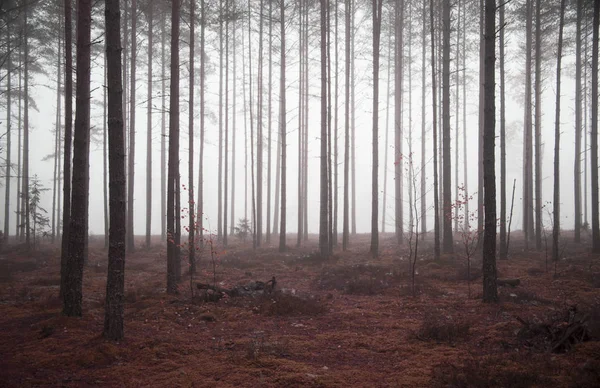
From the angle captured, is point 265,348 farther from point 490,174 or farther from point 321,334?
point 490,174

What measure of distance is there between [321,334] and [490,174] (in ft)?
17.4

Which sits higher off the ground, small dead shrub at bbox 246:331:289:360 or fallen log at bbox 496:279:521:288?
fallen log at bbox 496:279:521:288

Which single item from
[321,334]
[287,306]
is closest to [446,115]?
[287,306]

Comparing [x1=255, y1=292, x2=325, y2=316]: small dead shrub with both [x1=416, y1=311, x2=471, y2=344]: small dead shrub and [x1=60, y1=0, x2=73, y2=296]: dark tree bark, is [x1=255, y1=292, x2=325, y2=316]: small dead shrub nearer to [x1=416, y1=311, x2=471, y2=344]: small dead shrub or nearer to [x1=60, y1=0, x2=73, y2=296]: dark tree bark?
[x1=416, y1=311, x2=471, y2=344]: small dead shrub

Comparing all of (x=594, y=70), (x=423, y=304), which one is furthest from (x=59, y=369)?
(x=594, y=70)

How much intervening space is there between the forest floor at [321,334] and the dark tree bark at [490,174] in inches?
24.5

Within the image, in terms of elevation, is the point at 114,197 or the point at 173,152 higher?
the point at 173,152

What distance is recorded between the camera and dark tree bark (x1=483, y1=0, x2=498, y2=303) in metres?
7.95

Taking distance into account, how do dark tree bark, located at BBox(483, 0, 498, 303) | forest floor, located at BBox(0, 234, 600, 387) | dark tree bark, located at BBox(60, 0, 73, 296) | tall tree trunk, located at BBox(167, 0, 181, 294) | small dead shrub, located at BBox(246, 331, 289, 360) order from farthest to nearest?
tall tree trunk, located at BBox(167, 0, 181, 294), dark tree bark, located at BBox(60, 0, 73, 296), dark tree bark, located at BBox(483, 0, 498, 303), small dead shrub, located at BBox(246, 331, 289, 360), forest floor, located at BBox(0, 234, 600, 387)

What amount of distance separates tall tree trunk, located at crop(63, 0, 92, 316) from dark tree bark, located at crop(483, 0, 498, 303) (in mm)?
8760

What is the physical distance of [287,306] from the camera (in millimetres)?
8242

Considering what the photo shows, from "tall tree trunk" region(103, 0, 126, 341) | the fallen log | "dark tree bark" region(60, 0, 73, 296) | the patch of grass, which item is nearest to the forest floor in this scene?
the patch of grass

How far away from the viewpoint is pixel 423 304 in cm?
839

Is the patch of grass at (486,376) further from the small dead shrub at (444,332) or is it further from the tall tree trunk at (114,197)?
the tall tree trunk at (114,197)
